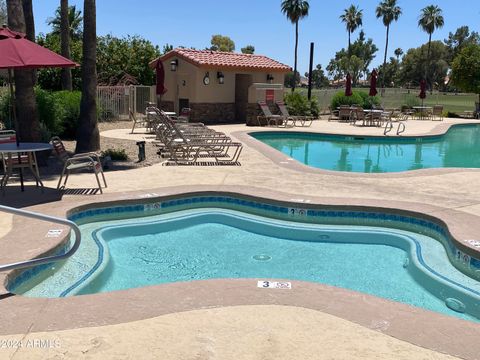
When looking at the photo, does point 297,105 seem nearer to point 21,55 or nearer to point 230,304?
point 21,55

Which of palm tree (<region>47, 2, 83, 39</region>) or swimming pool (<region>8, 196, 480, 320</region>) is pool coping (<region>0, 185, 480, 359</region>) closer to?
swimming pool (<region>8, 196, 480, 320</region>)

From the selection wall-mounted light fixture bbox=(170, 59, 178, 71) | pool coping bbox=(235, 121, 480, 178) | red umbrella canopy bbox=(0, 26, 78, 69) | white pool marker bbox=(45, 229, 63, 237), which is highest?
wall-mounted light fixture bbox=(170, 59, 178, 71)

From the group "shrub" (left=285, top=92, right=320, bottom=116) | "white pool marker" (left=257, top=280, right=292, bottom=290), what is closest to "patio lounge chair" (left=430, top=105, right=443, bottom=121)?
"shrub" (left=285, top=92, right=320, bottom=116)

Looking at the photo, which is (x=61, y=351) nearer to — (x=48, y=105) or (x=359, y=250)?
(x=359, y=250)

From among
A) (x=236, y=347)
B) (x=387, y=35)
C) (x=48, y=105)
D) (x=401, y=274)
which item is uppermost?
(x=387, y=35)

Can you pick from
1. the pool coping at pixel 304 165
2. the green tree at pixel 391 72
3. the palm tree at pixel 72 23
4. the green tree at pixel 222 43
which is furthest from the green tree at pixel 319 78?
the pool coping at pixel 304 165

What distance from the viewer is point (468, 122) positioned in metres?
26.3

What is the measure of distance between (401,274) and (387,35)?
190ft

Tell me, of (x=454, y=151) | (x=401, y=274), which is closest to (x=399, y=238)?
(x=401, y=274)

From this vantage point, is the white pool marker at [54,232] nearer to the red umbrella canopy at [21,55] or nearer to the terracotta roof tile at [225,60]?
the red umbrella canopy at [21,55]

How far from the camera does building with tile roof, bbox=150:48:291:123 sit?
21.6 m

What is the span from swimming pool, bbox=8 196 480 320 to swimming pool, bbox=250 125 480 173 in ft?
18.1

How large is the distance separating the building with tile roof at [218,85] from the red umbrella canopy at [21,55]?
14105 mm

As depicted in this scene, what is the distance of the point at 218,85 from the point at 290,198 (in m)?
15.7
